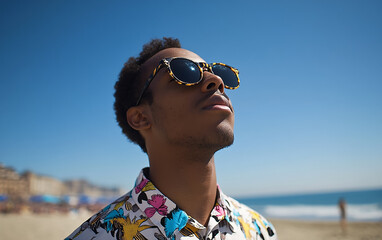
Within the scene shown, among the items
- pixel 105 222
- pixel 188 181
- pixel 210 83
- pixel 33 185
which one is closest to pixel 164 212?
pixel 188 181

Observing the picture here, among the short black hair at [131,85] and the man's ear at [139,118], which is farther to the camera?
the short black hair at [131,85]

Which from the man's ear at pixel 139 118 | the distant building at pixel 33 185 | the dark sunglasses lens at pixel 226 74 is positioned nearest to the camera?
the man's ear at pixel 139 118

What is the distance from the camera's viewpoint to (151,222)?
1458 millimetres

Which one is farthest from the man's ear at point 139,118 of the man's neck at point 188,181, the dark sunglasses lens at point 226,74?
the dark sunglasses lens at point 226,74

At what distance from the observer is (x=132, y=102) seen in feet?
6.91

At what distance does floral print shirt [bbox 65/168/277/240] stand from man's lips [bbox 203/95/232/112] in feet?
2.12

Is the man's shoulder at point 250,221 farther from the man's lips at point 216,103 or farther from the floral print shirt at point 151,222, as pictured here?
the man's lips at point 216,103

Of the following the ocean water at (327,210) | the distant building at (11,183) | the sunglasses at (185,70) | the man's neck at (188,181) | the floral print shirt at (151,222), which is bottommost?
the floral print shirt at (151,222)

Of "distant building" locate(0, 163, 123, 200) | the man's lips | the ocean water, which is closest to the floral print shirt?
the man's lips

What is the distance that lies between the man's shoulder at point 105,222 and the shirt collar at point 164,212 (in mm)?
67

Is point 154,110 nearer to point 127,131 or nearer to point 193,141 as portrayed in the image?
point 193,141

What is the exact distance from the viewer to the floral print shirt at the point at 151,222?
142cm

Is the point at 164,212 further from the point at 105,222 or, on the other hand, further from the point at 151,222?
the point at 105,222

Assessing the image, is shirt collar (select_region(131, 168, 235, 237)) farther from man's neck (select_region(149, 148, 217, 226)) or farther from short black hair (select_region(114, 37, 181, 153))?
short black hair (select_region(114, 37, 181, 153))
